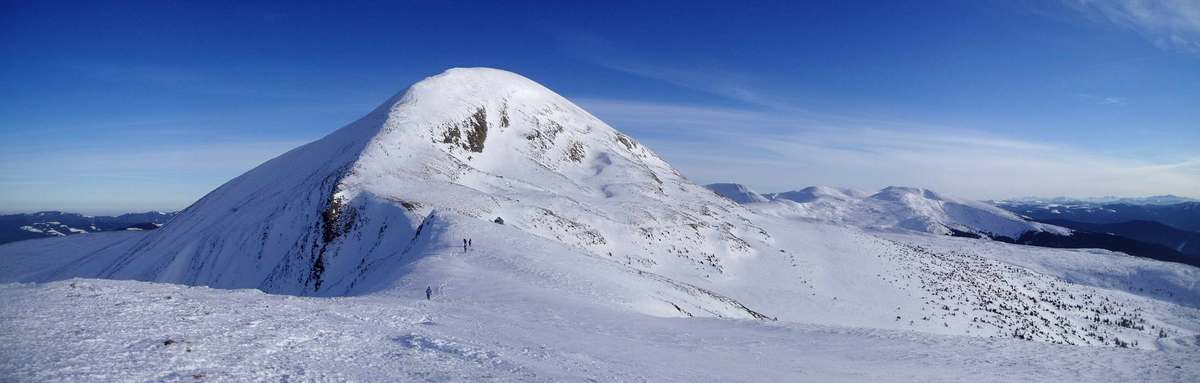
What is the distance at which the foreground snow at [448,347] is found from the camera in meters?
10.9

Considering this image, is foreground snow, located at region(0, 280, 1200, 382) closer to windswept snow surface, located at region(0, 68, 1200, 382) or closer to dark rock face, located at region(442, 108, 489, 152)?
windswept snow surface, located at region(0, 68, 1200, 382)

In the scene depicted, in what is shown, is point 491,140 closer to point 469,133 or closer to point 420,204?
point 469,133

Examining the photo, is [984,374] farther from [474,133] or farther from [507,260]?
[474,133]

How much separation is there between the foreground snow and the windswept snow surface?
4.1 inches

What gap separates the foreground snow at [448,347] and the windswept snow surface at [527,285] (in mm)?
104

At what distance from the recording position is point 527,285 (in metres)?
25.5

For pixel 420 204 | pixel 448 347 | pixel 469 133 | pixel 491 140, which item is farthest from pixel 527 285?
pixel 491 140

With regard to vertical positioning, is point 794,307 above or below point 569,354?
below

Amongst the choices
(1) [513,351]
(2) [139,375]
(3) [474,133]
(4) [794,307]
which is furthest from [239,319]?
(3) [474,133]

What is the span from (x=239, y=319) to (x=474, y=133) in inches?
2230

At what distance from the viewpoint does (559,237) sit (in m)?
44.5

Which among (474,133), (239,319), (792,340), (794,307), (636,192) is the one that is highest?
(474,133)


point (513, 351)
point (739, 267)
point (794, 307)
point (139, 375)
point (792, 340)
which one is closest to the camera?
point (139, 375)

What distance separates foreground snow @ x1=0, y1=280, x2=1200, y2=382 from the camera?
35.6 feet
